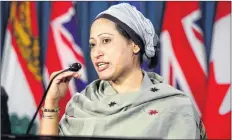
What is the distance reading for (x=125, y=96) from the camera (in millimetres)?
1381

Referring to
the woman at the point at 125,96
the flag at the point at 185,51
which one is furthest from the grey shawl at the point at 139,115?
the flag at the point at 185,51

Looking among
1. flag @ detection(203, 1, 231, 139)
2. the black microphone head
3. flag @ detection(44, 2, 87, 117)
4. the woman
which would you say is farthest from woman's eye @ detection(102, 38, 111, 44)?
flag @ detection(203, 1, 231, 139)

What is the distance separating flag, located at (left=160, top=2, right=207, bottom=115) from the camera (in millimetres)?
2051

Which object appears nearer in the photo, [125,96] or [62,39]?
→ [125,96]

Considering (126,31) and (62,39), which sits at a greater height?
(126,31)

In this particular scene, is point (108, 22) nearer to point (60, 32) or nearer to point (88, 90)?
point (88, 90)

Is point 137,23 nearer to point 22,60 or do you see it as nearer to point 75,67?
point 75,67

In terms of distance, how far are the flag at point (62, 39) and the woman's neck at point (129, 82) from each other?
2.26 feet

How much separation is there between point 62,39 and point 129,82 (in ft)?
2.68

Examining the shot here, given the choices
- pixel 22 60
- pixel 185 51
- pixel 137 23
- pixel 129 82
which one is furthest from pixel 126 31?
pixel 22 60

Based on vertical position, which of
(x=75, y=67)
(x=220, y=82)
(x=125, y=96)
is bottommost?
(x=220, y=82)

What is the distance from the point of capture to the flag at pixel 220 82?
6.68ft

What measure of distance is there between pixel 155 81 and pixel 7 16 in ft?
3.32

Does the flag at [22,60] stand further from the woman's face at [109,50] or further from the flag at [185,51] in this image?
the woman's face at [109,50]
